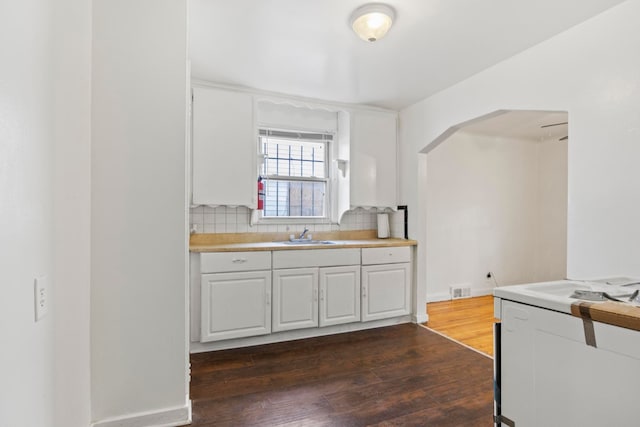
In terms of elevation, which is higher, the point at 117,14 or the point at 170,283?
the point at 117,14

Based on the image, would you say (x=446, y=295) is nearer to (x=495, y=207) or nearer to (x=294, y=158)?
(x=495, y=207)

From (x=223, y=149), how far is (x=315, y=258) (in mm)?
1368

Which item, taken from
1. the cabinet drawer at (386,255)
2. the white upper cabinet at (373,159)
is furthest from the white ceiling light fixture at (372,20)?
the cabinet drawer at (386,255)

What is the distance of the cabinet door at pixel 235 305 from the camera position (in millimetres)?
2730

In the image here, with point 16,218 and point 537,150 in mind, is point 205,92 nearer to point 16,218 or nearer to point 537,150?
point 16,218

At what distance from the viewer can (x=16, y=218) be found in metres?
0.89

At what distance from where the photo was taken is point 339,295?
3.20 meters

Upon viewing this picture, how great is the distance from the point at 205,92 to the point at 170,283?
195 cm

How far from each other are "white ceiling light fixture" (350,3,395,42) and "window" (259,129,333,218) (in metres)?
1.70

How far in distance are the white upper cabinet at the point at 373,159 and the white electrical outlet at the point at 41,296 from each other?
2860 mm

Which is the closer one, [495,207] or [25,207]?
[25,207]

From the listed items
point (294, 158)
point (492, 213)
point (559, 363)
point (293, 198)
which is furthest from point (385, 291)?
point (492, 213)

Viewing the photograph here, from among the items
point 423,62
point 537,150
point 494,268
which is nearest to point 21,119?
point 423,62

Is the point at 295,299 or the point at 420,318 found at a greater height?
the point at 295,299
